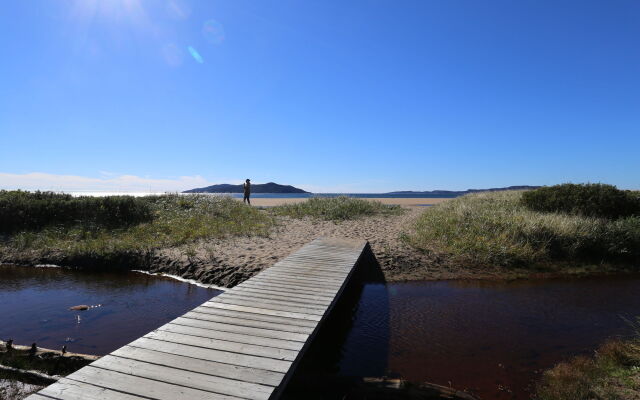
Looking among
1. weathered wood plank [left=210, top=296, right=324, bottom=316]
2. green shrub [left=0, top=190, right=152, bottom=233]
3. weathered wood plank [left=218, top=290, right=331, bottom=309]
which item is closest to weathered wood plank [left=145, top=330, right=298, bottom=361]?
weathered wood plank [left=210, top=296, right=324, bottom=316]

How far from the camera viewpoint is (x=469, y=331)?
23.8 ft

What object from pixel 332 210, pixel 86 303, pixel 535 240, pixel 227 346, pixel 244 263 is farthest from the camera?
pixel 332 210

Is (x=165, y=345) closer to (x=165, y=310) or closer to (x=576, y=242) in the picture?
(x=165, y=310)

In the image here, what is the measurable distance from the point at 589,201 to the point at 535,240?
541 centimetres

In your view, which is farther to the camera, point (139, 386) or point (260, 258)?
point (260, 258)

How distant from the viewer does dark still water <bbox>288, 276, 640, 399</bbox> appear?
568 centimetres

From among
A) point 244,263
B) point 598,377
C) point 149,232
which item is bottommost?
point 598,377

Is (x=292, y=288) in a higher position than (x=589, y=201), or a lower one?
lower

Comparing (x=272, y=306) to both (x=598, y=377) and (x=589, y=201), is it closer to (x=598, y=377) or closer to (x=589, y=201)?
(x=598, y=377)

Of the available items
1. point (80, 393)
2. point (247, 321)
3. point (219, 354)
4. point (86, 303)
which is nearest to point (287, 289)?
point (247, 321)

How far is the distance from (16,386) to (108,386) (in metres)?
2.22

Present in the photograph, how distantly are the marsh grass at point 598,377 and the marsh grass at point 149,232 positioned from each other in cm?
1197

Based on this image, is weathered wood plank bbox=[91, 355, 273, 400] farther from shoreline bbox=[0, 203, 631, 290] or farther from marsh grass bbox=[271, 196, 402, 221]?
marsh grass bbox=[271, 196, 402, 221]

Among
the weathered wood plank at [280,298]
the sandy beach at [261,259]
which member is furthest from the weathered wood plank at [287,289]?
the sandy beach at [261,259]
